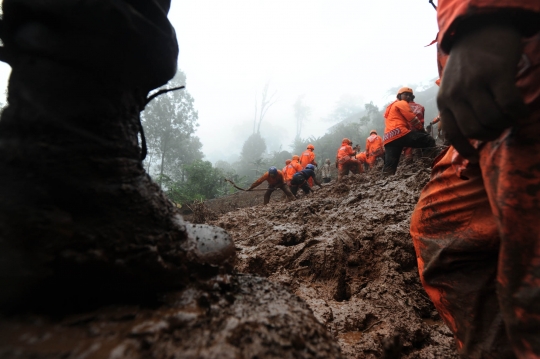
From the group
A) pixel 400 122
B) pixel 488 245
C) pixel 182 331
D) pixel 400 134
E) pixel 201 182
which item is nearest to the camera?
pixel 182 331

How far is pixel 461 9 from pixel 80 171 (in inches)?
39.5

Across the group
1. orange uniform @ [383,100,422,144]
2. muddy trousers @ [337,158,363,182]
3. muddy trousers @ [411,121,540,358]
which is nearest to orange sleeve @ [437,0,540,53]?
muddy trousers @ [411,121,540,358]

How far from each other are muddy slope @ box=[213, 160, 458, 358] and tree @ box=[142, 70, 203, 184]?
22695 mm

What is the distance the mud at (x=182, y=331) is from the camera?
1.47ft

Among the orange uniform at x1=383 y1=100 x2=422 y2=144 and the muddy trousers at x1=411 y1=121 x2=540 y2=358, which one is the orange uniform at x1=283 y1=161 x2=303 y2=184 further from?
the muddy trousers at x1=411 y1=121 x2=540 y2=358

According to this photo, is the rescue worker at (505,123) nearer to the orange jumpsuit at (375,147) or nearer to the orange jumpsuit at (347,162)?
the orange jumpsuit at (347,162)

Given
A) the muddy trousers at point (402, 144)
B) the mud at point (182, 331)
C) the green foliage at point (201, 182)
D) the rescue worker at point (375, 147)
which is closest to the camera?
the mud at point (182, 331)

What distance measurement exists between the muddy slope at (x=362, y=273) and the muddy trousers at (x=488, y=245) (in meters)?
0.32

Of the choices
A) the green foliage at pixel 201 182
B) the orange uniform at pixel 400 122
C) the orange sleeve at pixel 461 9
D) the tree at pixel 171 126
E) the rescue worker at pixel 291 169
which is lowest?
the orange sleeve at pixel 461 9

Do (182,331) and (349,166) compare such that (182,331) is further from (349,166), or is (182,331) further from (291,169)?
(291,169)

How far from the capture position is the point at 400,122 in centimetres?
514

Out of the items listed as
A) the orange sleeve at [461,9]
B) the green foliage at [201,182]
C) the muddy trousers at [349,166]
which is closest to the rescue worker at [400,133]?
the muddy trousers at [349,166]

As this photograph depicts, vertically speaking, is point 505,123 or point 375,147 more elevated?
point 375,147

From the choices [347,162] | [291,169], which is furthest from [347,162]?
[291,169]
